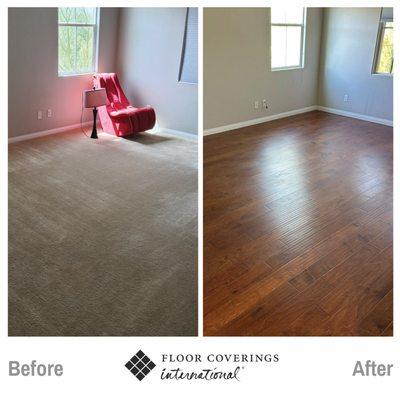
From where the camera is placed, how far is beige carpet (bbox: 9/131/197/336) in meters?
1.78

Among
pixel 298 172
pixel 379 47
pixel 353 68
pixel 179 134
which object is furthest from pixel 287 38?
pixel 298 172

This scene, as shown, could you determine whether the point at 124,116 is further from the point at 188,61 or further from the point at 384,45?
the point at 384,45

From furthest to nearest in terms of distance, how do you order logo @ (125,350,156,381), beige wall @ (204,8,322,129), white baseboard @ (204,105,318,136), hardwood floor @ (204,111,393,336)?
white baseboard @ (204,105,318,136), beige wall @ (204,8,322,129), hardwood floor @ (204,111,393,336), logo @ (125,350,156,381)

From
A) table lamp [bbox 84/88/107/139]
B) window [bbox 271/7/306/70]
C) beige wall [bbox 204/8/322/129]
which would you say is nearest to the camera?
table lamp [bbox 84/88/107/139]

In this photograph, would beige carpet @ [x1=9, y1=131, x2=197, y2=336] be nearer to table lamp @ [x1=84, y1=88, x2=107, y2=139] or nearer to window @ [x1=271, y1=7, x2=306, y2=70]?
table lamp @ [x1=84, y1=88, x2=107, y2=139]

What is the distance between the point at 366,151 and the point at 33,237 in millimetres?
3187

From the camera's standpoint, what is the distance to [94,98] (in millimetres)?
3686

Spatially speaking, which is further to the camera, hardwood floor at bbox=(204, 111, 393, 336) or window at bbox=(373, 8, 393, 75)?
window at bbox=(373, 8, 393, 75)

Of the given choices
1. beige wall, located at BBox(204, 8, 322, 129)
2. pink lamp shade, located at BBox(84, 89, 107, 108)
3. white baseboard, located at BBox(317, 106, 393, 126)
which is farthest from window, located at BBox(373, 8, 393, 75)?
pink lamp shade, located at BBox(84, 89, 107, 108)

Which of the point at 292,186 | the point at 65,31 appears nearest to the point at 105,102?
the point at 65,31

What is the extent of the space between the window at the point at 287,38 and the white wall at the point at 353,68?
1.13ft

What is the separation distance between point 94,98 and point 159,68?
2.20ft

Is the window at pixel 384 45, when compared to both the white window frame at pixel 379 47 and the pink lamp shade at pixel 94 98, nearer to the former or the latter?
the white window frame at pixel 379 47

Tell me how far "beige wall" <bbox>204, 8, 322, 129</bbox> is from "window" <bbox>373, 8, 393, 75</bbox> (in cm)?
73
